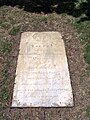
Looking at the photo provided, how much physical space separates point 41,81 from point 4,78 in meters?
0.70

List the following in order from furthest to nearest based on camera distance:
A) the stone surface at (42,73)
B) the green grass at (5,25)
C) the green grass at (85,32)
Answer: the green grass at (5,25), the green grass at (85,32), the stone surface at (42,73)

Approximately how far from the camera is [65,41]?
24.0ft

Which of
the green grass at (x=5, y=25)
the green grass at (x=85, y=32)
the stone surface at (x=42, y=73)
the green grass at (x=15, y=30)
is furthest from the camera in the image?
the green grass at (x=5, y=25)

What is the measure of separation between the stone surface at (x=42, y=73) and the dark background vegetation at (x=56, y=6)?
3.56ft

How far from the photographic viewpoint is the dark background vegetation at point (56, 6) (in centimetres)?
837

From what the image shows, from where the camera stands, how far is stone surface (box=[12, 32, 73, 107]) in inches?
228

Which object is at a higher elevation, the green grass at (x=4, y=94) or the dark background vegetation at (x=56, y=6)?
the green grass at (x=4, y=94)

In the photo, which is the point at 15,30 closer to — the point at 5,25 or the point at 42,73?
the point at 5,25

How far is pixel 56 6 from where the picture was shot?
8.59m

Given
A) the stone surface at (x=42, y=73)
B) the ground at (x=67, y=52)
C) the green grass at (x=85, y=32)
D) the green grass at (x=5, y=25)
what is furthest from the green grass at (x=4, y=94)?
the green grass at (x=5, y=25)

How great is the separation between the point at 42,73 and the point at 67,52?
2.94ft

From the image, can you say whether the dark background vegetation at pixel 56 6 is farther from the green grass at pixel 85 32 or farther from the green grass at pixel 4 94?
the green grass at pixel 4 94

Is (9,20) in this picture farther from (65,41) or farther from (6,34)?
(65,41)

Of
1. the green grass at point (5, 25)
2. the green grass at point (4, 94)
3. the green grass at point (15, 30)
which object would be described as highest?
the green grass at point (4, 94)
